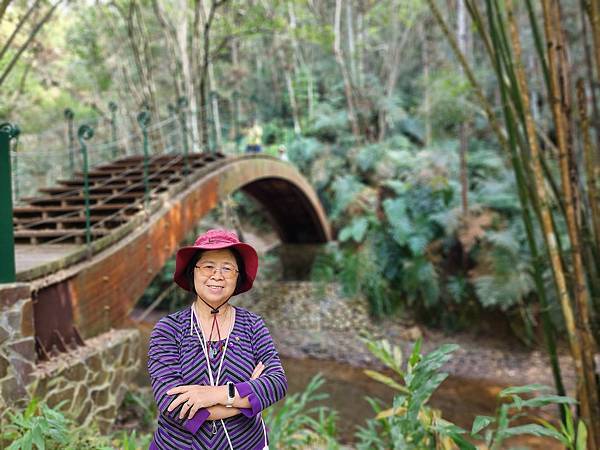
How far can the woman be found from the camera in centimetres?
136

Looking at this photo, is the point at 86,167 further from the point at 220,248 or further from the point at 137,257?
the point at 220,248

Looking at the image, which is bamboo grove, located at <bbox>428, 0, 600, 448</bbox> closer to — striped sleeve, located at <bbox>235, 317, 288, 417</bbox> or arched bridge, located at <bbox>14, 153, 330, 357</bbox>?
striped sleeve, located at <bbox>235, 317, 288, 417</bbox>

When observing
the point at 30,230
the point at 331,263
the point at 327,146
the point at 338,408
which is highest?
the point at 327,146

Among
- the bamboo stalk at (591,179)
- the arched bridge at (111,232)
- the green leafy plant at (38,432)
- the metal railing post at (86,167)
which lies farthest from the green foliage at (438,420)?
the metal railing post at (86,167)

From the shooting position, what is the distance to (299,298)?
1116cm

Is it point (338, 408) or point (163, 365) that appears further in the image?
point (338, 408)

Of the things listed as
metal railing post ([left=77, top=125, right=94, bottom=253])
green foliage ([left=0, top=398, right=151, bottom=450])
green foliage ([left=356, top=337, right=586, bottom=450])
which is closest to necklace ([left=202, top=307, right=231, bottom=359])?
green foliage ([left=0, top=398, right=151, bottom=450])

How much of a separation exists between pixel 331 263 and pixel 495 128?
29.4 feet

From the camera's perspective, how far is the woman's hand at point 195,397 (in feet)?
4.36

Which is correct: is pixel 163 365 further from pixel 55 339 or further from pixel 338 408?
pixel 338 408

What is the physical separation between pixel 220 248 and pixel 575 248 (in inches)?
71.8

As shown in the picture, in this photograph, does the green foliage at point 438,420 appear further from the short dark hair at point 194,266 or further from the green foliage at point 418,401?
the short dark hair at point 194,266

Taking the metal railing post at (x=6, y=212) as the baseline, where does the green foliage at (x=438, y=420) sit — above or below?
below

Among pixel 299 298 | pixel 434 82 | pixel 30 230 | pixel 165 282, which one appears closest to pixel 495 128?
pixel 30 230
